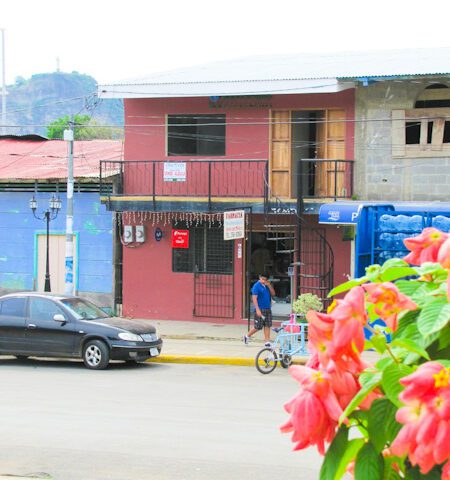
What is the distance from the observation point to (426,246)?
2.54m

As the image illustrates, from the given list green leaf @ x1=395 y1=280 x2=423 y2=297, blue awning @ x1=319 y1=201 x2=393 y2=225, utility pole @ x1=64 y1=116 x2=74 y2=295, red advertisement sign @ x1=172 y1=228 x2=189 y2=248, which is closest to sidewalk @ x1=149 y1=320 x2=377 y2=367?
red advertisement sign @ x1=172 y1=228 x2=189 y2=248

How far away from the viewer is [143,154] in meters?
24.8

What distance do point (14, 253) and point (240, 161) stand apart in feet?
27.8

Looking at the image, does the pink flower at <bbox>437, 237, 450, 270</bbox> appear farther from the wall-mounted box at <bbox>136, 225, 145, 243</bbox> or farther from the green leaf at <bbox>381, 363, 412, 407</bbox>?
the wall-mounted box at <bbox>136, 225, 145, 243</bbox>

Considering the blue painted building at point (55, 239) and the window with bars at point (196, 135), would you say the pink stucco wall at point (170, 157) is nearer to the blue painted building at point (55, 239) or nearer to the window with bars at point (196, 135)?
the window with bars at point (196, 135)

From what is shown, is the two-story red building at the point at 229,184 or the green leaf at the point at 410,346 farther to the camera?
the two-story red building at the point at 229,184

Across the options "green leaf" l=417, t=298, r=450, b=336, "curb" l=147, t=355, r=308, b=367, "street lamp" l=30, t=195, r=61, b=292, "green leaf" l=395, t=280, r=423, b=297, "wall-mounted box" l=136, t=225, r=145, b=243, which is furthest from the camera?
"street lamp" l=30, t=195, r=61, b=292

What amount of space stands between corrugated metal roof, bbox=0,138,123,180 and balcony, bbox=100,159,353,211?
1.17m

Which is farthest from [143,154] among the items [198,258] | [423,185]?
[423,185]

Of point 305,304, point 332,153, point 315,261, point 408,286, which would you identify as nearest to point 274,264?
point 315,261

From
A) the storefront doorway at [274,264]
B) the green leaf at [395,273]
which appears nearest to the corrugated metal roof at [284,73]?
the storefront doorway at [274,264]

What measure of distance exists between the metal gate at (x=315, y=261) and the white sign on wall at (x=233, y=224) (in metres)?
2.07

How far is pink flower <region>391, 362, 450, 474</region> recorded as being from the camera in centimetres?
192

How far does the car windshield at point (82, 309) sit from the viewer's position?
705 inches
